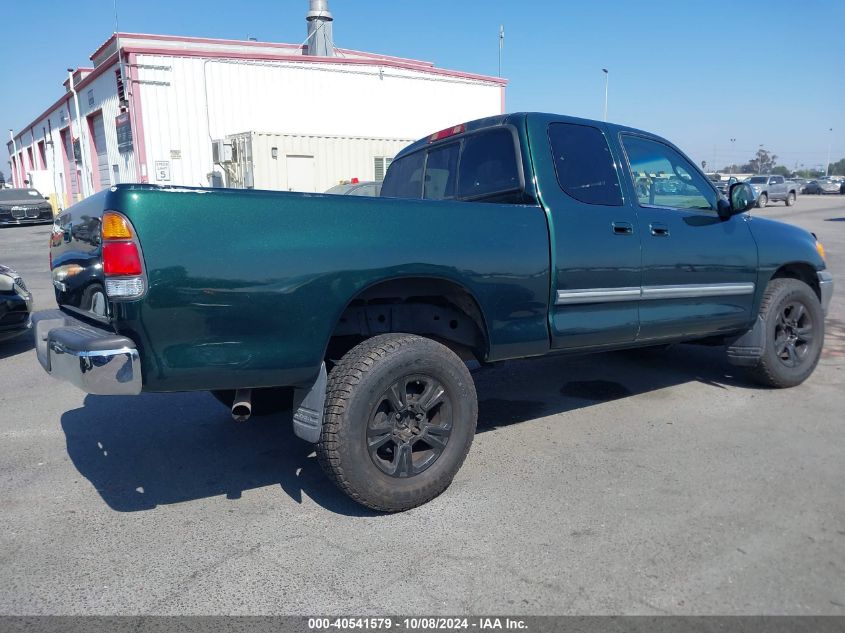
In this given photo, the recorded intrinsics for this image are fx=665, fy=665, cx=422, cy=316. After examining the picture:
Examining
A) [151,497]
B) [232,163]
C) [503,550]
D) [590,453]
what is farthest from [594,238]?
[232,163]

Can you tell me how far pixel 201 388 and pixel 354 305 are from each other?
91 centimetres

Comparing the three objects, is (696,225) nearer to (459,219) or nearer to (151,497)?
(459,219)

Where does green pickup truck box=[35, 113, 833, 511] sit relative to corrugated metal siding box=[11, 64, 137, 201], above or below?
below

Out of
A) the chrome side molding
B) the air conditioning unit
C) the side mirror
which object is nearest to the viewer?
the chrome side molding

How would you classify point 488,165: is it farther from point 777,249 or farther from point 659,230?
point 777,249

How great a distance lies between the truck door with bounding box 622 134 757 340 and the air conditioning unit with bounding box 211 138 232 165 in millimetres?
14710

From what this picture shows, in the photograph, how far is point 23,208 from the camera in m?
25.3

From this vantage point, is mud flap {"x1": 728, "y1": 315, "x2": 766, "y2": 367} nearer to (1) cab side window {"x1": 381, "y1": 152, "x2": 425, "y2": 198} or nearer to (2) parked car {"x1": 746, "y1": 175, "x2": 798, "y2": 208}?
(1) cab side window {"x1": 381, "y1": 152, "x2": 425, "y2": 198}

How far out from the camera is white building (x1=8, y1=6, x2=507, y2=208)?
18.5 m

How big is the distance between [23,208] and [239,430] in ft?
83.5

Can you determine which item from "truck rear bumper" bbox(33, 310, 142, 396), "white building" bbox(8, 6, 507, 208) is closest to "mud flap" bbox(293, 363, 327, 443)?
"truck rear bumper" bbox(33, 310, 142, 396)

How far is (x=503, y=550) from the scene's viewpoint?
9.87ft

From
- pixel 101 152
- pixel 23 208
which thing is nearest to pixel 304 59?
pixel 101 152

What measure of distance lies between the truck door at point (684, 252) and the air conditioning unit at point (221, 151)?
579 inches
